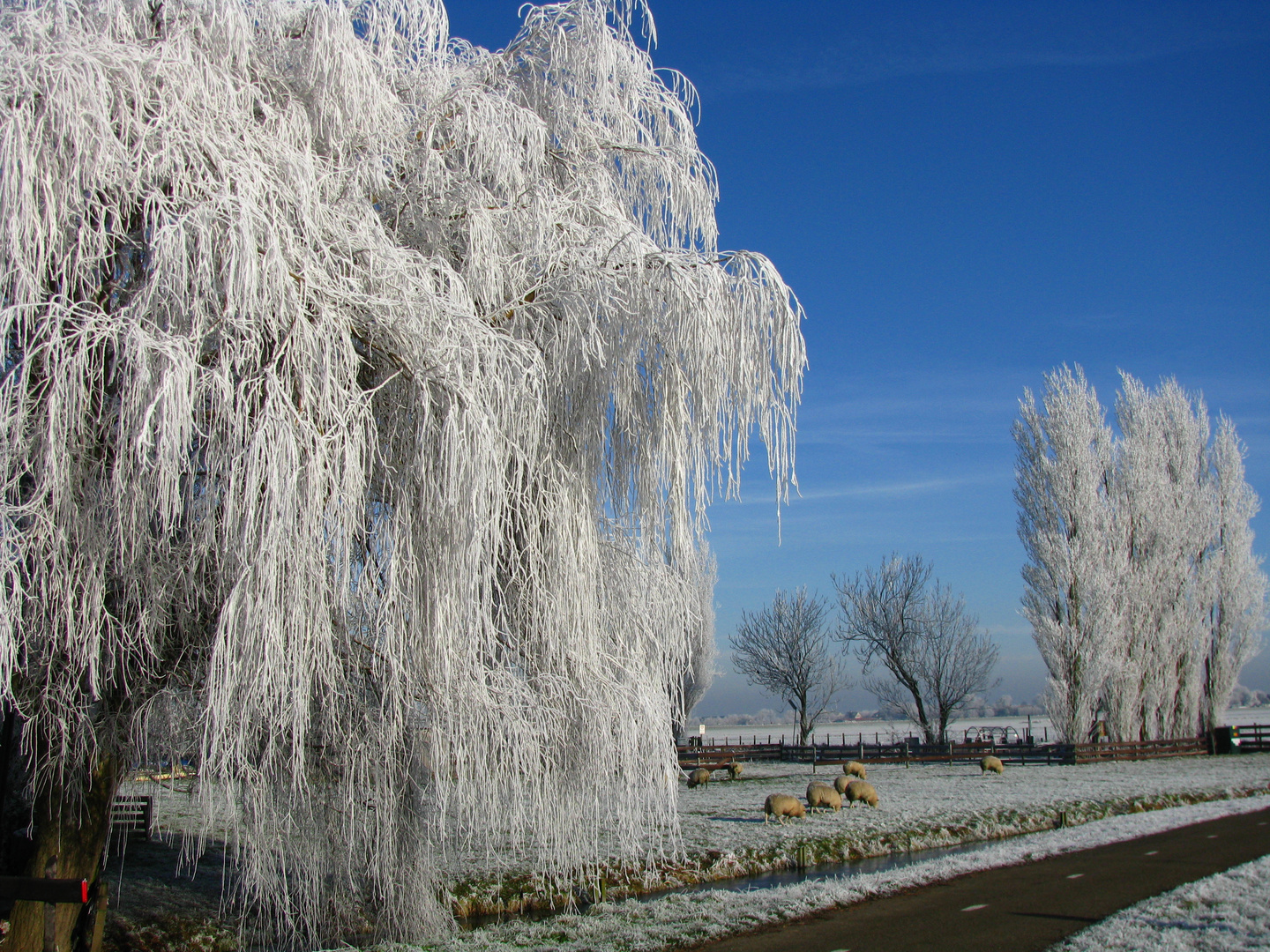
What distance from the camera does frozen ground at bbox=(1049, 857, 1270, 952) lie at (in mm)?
5930

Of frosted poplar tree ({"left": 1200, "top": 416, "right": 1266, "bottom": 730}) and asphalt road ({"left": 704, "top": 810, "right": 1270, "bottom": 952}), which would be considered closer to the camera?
asphalt road ({"left": 704, "top": 810, "right": 1270, "bottom": 952})

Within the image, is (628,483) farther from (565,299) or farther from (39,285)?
(39,285)

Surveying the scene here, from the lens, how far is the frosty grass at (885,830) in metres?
7.26

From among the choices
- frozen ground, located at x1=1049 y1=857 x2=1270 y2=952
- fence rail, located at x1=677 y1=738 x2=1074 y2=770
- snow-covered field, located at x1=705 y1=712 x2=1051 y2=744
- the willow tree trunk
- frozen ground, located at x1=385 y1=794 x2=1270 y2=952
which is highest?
the willow tree trunk

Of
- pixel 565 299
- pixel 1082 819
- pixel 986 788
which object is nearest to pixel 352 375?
pixel 565 299

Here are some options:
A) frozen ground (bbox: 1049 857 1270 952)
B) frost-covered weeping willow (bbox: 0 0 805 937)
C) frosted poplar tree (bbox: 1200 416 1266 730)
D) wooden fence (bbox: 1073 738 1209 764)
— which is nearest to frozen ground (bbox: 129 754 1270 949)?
frost-covered weeping willow (bbox: 0 0 805 937)

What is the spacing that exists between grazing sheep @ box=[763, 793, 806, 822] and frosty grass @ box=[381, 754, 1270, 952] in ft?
0.87

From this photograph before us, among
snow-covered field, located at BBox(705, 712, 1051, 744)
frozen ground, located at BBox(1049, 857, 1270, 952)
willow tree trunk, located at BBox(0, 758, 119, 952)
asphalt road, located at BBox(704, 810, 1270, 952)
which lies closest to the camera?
willow tree trunk, located at BBox(0, 758, 119, 952)

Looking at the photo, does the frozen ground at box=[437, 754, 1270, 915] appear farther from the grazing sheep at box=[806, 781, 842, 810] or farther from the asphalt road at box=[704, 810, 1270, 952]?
the asphalt road at box=[704, 810, 1270, 952]

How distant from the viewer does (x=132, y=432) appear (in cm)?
453

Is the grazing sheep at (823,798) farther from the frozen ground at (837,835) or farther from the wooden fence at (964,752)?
the wooden fence at (964,752)

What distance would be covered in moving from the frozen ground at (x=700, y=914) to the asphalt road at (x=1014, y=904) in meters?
0.22

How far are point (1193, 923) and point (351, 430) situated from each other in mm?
6762

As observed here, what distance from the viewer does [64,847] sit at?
5566 millimetres
